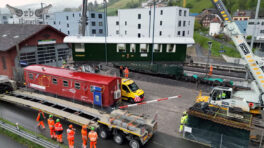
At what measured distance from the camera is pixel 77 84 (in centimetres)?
1363

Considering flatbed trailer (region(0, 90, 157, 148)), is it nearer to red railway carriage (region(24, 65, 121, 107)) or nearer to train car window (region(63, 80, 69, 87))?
red railway carriage (region(24, 65, 121, 107))

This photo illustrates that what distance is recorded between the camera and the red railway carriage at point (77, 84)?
12806 mm

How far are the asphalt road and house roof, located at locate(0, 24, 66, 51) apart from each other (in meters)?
9.51

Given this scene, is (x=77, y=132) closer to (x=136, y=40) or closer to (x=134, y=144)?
Result: (x=134, y=144)

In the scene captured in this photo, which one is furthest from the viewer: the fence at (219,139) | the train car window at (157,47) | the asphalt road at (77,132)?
the train car window at (157,47)

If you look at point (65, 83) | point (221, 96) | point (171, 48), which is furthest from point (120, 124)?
point (171, 48)

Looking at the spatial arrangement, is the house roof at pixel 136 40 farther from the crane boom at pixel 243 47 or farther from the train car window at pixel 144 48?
the crane boom at pixel 243 47

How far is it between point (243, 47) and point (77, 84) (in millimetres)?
12264

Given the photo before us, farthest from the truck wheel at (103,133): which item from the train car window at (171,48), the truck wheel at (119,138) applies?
the train car window at (171,48)

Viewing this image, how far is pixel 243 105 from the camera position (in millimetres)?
11969

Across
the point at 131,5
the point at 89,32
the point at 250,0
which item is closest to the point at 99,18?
the point at 89,32

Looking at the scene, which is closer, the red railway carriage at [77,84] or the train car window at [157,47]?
the red railway carriage at [77,84]

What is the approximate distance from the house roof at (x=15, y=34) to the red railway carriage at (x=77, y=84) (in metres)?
7.16

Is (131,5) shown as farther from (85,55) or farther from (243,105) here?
(243,105)
